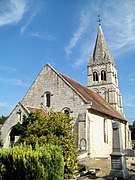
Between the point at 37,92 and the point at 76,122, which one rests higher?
the point at 37,92

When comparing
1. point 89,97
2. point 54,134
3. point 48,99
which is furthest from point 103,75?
point 54,134

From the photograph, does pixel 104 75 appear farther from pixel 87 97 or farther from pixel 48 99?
pixel 48 99

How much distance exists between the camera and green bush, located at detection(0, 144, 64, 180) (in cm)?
1016

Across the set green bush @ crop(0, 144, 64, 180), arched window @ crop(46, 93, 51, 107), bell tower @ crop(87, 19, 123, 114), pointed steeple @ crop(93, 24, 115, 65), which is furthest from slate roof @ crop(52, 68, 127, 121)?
pointed steeple @ crop(93, 24, 115, 65)

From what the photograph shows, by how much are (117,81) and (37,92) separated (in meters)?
23.3

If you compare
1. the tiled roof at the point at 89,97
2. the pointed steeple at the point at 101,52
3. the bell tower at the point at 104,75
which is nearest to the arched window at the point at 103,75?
the bell tower at the point at 104,75

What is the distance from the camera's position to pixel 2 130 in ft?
79.4

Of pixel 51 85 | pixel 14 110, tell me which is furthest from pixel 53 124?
pixel 51 85

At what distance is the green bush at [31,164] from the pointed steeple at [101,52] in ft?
112

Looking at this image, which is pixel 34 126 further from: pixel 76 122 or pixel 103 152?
pixel 103 152

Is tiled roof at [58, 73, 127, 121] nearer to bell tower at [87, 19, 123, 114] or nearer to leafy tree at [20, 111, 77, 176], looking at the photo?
leafy tree at [20, 111, 77, 176]

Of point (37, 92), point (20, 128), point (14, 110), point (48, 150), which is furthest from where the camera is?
point (37, 92)

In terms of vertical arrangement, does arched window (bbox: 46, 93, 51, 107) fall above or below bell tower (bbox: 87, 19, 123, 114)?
below

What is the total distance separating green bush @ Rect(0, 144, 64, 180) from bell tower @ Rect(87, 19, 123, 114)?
30.0m
